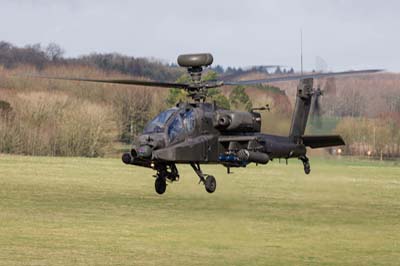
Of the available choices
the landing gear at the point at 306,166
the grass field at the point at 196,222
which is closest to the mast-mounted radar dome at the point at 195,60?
the grass field at the point at 196,222

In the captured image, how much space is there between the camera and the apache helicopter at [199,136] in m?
39.3

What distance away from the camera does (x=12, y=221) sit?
165ft

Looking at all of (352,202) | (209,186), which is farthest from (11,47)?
(209,186)

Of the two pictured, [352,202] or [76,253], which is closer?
[76,253]

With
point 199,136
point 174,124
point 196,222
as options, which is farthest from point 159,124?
point 196,222

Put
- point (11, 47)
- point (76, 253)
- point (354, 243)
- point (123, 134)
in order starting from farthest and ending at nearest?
point (11, 47)
point (123, 134)
point (354, 243)
point (76, 253)

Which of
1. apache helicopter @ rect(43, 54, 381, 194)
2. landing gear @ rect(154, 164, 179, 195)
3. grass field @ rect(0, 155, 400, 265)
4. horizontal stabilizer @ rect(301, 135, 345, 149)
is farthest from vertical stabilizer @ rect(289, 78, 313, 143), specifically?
landing gear @ rect(154, 164, 179, 195)

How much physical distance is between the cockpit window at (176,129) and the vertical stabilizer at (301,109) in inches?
313

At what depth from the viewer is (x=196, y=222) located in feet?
171

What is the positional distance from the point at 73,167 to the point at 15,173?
12.4 metres

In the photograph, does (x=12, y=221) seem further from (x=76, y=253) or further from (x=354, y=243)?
(x=354, y=243)

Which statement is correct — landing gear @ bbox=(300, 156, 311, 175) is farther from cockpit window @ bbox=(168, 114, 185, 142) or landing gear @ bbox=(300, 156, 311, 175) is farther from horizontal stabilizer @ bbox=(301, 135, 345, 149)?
cockpit window @ bbox=(168, 114, 185, 142)

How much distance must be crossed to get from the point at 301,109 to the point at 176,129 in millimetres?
9365

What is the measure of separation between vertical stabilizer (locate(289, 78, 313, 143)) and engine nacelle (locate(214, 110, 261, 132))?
→ 17.4 feet
